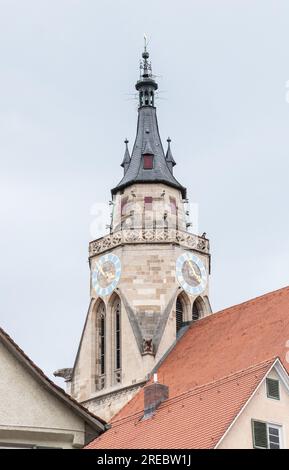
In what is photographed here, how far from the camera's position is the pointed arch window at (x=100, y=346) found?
4731 cm

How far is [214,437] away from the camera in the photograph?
60.2 feet

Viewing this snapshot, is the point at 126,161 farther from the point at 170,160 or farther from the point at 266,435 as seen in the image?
the point at 266,435

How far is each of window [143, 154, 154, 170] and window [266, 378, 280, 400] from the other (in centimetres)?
3084

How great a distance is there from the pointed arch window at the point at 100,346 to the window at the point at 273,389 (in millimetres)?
27786

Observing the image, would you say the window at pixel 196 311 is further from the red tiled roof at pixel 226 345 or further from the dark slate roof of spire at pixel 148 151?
the dark slate roof of spire at pixel 148 151

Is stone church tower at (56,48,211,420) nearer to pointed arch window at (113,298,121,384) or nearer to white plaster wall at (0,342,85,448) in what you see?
pointed arch window at (113,298,121,384)

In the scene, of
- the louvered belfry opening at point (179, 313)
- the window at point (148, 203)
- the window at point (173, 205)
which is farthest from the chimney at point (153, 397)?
the window at point (173, 205)

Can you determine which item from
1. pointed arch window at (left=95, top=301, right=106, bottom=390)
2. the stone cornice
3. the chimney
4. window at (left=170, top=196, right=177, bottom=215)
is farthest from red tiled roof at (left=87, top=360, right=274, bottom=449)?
window at (left=170, top=196, right=177, bottom=215)
